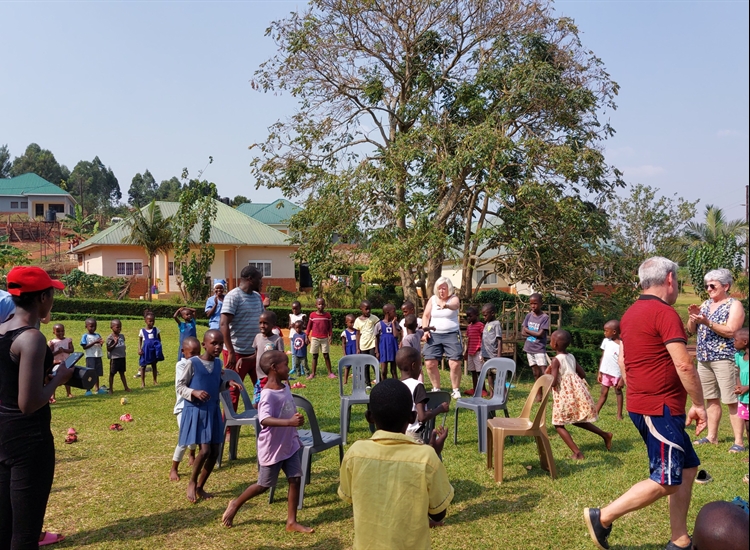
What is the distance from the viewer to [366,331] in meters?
12.6

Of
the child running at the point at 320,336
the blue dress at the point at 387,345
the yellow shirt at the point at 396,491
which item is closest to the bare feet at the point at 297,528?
the yellow shirt at the point at 396,491

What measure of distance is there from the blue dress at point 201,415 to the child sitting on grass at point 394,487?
2958mm

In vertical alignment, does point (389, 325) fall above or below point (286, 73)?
below

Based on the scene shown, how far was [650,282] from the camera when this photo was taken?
4.47m

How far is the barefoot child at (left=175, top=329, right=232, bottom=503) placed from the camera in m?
5.77

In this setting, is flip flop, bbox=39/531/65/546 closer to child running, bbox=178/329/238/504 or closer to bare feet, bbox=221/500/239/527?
child running, bbox=178/329/238/504

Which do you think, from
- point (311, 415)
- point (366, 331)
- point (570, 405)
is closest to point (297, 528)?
point (311, 415)

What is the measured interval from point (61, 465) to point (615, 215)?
40585 mm

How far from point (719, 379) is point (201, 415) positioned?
5.59 m

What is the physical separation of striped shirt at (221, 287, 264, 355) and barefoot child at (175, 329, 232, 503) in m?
0.97

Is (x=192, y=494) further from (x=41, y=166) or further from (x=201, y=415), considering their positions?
(x=41, y=166)

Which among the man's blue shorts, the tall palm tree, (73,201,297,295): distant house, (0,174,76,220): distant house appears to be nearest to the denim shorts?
the man's blue shorts

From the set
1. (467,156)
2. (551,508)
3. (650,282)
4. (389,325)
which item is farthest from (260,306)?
(467,156)

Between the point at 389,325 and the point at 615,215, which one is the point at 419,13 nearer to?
the point at 389,325
